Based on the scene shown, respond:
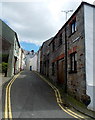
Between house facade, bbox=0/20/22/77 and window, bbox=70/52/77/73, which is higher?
house facade, bbox=0/20/22/77

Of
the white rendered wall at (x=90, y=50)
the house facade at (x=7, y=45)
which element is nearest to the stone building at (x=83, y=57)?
the white rendered wall at (x=90, y=50)

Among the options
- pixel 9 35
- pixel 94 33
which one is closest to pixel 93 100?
pixel 94 33

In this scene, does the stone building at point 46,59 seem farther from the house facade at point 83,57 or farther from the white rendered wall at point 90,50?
the white rendered wall at point 90,50

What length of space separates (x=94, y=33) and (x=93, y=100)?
4512mm

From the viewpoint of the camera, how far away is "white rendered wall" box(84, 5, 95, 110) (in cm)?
848

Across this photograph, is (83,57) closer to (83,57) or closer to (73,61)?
(83,57)

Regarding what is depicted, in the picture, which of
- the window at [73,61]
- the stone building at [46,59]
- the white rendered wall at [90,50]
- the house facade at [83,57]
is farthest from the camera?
the stone building at [46,59]

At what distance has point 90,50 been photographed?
927 cm

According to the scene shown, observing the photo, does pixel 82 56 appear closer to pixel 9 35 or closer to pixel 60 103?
pixel 60 103

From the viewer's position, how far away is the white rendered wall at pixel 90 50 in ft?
27.8

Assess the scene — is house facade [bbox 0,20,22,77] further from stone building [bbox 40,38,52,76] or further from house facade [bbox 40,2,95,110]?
house facade [bbox 40,2,95,110]

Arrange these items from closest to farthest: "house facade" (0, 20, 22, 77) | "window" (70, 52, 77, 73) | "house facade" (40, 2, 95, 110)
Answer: "house facade" (40, 2, 95, 110) → "window" (70, 52, 77, 73) → "house facade" (0, 20, 22, 77)

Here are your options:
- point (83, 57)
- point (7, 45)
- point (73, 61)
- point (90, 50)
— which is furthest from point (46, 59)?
point (90, 50)

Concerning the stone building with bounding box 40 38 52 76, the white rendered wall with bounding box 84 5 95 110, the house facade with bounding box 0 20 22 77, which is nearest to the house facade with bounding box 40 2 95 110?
the white rendered wall with bounding box 84 5 95 110
